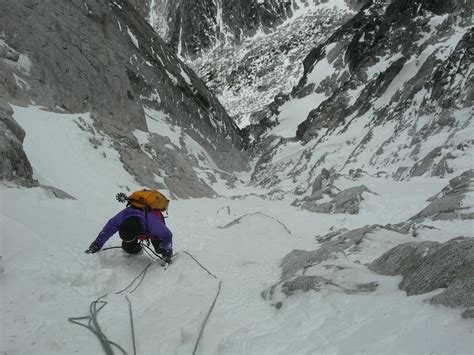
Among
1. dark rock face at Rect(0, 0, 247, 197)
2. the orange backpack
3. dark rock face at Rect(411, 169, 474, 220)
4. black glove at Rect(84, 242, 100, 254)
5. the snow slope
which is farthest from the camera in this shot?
dark rock face at Rect(0, 0, 247, 197)

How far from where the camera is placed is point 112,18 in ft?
144

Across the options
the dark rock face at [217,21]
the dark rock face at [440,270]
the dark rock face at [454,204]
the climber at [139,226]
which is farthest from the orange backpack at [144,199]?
the dark rock face at [217,21]

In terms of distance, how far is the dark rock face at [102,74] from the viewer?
2572 centimetres

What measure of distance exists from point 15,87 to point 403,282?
2477 cm

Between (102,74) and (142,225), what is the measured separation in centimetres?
3060

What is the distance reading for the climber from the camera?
6.72m

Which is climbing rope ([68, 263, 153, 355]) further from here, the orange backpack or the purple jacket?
the orange backpack

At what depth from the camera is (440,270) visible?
4355 mm

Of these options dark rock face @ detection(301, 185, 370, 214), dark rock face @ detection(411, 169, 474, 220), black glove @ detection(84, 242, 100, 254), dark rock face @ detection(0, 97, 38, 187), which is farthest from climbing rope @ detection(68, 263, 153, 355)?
dark rock face @ detection(301, 185, 370, 214)

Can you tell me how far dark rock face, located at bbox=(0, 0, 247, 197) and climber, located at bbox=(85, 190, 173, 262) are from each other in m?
15.8

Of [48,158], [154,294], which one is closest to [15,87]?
[48,158]

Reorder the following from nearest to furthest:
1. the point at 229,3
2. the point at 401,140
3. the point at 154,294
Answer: the point at 154,294
the point at 401,140
the point at 229,3

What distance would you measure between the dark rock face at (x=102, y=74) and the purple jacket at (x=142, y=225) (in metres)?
15.9

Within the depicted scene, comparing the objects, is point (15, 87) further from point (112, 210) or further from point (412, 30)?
point (412, 30)
